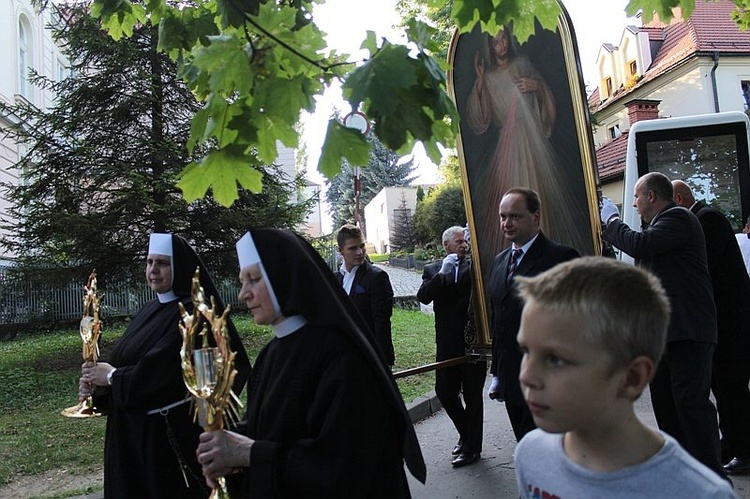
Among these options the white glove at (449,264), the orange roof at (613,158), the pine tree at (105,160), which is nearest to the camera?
the white glove at (449,264)

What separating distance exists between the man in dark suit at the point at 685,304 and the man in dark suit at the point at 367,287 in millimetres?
2378

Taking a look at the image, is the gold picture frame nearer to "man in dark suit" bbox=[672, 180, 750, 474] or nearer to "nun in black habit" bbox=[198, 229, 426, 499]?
"man in dark suit" bbox=[672, 180, 750, 474]

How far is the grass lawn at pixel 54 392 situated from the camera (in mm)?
7250

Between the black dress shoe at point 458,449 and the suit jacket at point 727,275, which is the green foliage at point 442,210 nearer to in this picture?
the black dress shoe at point 458,449

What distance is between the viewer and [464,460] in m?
6.34

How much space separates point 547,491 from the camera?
68.5 inches

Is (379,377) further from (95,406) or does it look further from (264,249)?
(95,406)

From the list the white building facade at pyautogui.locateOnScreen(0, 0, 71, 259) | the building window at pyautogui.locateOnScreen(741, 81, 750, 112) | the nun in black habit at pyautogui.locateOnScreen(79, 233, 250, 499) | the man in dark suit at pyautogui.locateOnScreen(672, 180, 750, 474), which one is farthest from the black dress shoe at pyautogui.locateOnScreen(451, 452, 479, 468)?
the building window at pyautogui.locateOnScreen(741, 81, 750, 112)

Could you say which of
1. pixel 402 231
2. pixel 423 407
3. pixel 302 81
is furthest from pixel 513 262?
pixel 402 231

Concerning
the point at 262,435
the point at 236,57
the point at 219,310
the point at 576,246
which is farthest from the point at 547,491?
the point at 576,246

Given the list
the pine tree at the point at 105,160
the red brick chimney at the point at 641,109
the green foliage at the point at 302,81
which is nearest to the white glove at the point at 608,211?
the green foliage at the point at 302,81

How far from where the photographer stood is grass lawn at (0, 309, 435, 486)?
23.8 feet

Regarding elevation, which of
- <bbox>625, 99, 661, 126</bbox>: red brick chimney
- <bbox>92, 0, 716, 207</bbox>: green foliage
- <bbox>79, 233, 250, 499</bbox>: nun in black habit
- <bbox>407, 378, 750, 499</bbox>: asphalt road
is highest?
<bbox>625, 99, 661, 126</bbox>: red brick chimney

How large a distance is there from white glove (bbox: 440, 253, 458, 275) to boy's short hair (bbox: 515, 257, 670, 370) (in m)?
4.84
